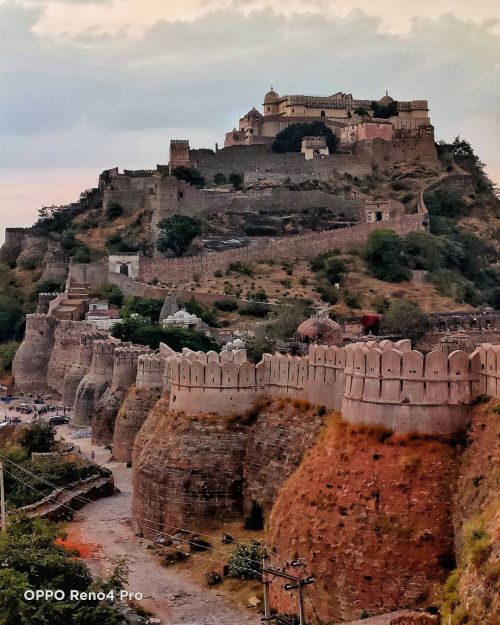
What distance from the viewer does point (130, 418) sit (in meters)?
31.4

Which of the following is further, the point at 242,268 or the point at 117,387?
the point at 242,268

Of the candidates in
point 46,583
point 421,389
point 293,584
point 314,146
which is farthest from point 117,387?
point 314,146

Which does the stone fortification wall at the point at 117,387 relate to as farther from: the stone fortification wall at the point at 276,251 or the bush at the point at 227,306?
the stone fortification wall at the point at 276,251

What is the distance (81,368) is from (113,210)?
2691 centimetres

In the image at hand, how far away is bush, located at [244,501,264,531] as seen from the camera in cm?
2134

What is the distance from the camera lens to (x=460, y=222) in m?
70.1

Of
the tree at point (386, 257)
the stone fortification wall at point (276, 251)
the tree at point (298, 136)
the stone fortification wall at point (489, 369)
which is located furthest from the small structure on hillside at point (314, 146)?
the stone fortification wall at point (489, 369)

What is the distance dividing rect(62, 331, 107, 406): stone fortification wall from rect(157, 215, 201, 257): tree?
17.6 meters

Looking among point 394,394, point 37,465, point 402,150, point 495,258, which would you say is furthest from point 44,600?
point 402,150

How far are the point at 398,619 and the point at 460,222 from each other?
5796 centimetres

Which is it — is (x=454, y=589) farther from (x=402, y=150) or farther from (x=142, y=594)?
(x=402, y=150)

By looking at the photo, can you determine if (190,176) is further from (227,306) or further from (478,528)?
(478,528)

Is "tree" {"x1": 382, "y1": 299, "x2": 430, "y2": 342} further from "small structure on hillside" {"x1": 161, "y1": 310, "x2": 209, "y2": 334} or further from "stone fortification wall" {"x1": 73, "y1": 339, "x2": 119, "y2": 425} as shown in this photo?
"stone fortification wall" {"x1": 73, "y1": 339, "x2": 119, "y2": 425}

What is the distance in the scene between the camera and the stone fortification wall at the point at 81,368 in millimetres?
44438
